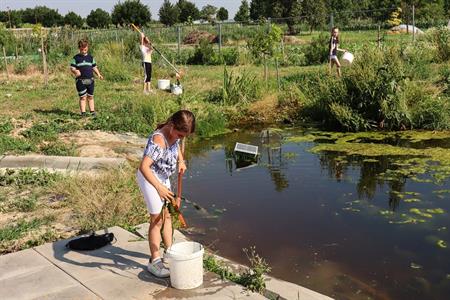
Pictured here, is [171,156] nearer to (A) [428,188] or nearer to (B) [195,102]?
(A) [428,188]

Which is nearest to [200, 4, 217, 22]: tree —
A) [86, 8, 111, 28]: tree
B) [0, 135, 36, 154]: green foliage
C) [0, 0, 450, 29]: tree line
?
[0, 0, 450, 29]: tree line

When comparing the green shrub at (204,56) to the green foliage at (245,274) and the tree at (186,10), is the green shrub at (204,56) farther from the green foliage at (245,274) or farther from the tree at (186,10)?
the tree at (186,10)

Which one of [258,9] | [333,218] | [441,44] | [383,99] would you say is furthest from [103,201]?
[258,9]

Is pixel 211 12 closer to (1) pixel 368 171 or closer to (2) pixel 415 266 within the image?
(1) pixel 368 171

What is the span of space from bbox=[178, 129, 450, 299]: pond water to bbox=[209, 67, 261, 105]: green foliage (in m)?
3.31

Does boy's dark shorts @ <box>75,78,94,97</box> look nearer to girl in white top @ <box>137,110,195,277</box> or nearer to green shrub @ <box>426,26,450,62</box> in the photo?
girl in white top @ <box>137,110,195,277</box>

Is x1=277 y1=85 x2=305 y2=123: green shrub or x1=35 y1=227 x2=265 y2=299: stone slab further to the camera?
x1=277 y1=85 x2=305 y2=123: green shrub

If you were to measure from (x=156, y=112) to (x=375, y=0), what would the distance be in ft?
177

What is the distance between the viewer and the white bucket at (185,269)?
3.79m

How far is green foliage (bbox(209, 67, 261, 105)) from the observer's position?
489 inches

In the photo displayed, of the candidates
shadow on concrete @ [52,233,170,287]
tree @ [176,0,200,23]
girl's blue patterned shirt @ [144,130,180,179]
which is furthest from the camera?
tree @ [176,0,200,23]

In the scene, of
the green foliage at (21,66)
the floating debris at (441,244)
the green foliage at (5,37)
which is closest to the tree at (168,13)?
the green foliage at (5,37)

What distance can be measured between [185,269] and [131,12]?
2259 inches

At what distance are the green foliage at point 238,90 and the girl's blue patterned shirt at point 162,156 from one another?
8331 mm
